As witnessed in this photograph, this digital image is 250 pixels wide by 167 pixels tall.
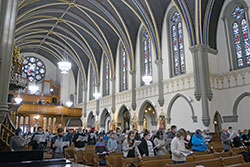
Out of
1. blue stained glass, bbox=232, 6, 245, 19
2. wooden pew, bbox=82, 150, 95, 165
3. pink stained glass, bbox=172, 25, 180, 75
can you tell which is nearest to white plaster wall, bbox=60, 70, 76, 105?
pink stained glass, bbox=172, 25, 180, 75

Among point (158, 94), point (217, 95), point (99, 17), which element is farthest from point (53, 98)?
point (217, 95)

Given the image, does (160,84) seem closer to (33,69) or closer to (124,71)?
(124,71)

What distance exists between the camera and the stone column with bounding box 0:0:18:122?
399 cm

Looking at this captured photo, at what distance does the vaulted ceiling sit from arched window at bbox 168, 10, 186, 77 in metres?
1.01

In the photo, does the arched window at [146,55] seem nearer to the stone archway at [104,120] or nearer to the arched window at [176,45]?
the arched window at [176,45]

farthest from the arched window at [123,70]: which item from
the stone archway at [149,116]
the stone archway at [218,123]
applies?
the stone archway at [218,123]

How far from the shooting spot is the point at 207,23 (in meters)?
14.2

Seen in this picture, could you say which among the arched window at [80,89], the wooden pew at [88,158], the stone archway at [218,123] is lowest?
the wooden pew at [88,158]

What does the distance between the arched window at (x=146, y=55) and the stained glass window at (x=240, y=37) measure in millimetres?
6601

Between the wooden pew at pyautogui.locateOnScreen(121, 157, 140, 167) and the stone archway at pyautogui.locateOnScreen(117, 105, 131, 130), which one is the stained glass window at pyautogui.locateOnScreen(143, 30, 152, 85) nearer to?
the stone archway at pyautogui.locateOnScreen(117, 105, 131, 130)

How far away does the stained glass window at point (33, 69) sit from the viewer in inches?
1240

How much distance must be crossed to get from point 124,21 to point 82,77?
1175 cm

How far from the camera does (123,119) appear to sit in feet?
70.3

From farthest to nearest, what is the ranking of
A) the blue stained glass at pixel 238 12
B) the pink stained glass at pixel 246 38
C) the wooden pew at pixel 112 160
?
1. the blue stained glass at pixel 238 12
2. the pink stained glass at pixel 246 38
3. the wooden pew at pixel 112 160
